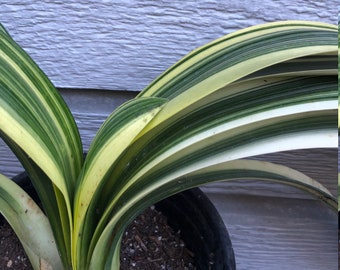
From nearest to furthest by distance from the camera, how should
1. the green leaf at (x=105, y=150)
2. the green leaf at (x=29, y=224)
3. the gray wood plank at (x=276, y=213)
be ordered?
the green leaf at (x=105, y=150), the green leaf at (x=29, y=224), the gray wood plank at (x=276, y=213)

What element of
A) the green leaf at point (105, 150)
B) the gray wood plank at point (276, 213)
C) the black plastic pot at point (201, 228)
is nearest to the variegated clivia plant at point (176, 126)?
the green leaf at point (105, 150)

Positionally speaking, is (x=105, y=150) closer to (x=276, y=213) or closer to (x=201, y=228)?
(x=201, y=228)

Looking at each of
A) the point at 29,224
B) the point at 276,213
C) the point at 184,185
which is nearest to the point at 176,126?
the point at 184,185

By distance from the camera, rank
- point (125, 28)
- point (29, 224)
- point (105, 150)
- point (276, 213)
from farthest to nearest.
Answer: point (276, 213)
point (125, 28)
point (29, 224)
point (105, 150)

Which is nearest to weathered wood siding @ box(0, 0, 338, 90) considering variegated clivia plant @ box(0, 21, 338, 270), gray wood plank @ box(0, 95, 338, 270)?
gray wood plank @ box(0, 95, 338, 270)

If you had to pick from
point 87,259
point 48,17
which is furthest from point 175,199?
point 48,17

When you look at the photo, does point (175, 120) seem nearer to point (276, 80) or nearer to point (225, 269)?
point (276, 80)

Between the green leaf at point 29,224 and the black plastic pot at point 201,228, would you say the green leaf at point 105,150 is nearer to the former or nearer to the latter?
the green leaf at point 29,224
